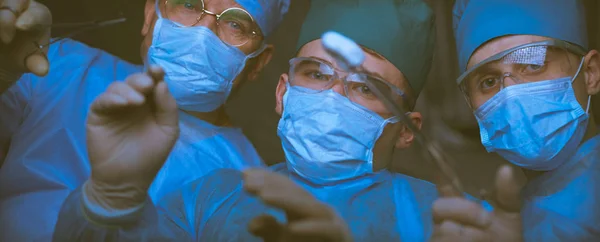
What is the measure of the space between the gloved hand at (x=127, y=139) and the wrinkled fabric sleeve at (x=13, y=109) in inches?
19.3

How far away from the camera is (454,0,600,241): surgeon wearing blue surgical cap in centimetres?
194

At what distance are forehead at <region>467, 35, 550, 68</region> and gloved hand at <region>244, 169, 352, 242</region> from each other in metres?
0.66

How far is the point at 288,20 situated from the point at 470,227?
0.88 meters

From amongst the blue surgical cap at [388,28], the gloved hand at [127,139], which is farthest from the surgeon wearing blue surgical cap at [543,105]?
the gloved hand at [127,139]

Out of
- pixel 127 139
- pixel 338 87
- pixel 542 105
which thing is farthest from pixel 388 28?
Result: pixel 127 139

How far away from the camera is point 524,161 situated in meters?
1.98

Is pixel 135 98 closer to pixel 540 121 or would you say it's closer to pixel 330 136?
pixel 330 136

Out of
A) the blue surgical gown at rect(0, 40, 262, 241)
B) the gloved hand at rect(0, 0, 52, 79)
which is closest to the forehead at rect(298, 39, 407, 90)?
the blue surgical gown at rect(0, 40, 262, 241)

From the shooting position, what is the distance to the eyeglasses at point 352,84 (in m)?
1.99

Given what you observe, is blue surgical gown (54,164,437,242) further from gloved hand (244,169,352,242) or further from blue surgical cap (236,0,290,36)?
blue surgical cap (236,0,290,36)

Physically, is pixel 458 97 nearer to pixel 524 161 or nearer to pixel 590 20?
pixel 524 161

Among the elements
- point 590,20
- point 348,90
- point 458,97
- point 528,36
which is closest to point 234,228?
point 348,90

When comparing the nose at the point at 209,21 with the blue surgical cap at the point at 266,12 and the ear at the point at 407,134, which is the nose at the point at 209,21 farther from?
the ear at the point at 407,134

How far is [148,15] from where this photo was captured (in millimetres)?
2164
